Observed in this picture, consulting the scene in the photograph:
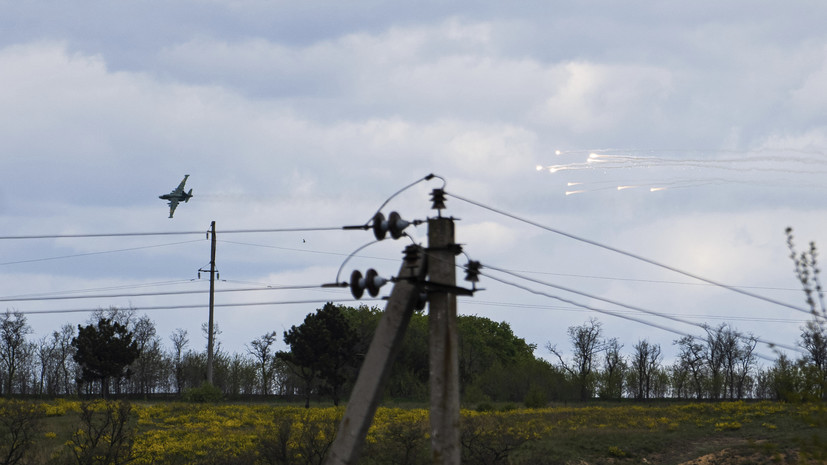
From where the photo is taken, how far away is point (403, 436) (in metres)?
30.9

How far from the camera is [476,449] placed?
1201 inches

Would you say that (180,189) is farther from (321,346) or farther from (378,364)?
(378,364)

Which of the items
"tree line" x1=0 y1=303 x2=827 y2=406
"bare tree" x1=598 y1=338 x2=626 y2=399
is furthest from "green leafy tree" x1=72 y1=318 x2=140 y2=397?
"bare tree" x1=598 y1=338 x2=626 y2=399

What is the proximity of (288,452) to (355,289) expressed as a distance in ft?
63.3

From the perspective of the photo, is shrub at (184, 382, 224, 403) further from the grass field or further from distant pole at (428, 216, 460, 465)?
distant pole at (428, 216, 460, 465)

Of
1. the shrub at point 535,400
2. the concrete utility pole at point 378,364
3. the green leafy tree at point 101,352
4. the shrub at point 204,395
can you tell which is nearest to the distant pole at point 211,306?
the shrub at point 204,395

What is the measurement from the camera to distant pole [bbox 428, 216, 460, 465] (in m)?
11.0

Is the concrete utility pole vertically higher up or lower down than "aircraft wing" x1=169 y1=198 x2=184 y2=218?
lower down

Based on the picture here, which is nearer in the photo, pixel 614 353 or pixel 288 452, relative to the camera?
pixel 288 452

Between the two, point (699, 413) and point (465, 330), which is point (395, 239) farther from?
point (465, 330)

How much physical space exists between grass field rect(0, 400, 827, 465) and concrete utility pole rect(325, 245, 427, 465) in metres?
14.6

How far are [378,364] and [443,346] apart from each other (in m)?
1.08

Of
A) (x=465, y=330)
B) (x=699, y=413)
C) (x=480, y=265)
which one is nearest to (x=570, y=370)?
(x=465, y=330)

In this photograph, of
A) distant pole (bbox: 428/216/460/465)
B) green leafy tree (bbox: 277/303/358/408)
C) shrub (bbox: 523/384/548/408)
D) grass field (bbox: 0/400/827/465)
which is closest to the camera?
distant pole (bbox: 428/216/460/465)
